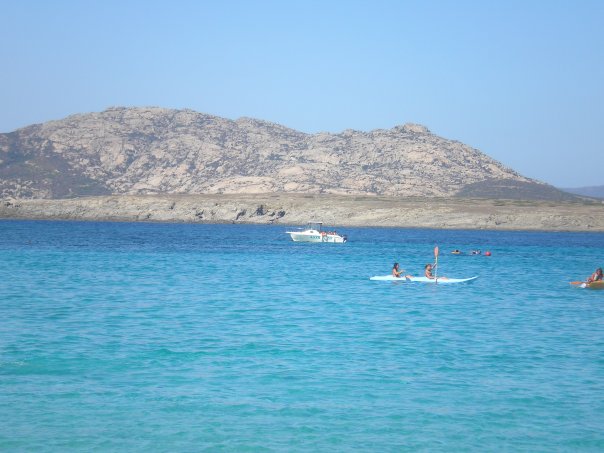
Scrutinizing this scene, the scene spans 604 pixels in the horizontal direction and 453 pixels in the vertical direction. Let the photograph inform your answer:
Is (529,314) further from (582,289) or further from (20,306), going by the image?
(20,306)

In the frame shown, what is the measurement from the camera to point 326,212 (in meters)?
170

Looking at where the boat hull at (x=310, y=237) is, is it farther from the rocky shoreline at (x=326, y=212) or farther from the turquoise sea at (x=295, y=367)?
the turquoise sea at (x=295, y=367)

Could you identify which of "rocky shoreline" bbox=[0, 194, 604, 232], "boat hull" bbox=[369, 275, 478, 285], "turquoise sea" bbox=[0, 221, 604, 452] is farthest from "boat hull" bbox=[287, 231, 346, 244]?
"turquoise sea" bbox=[0, 221, 604, 452]

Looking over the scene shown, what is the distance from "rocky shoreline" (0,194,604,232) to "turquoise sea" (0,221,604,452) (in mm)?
118179

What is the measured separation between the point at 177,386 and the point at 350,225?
493ft

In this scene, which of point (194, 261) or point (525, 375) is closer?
point (525, 375)

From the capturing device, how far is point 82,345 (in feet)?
83.3

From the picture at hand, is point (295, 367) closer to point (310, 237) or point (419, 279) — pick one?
point (419, 279)

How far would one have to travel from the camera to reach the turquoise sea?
55.1ft

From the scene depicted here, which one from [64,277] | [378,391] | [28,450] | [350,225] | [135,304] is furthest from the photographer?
[350,225]

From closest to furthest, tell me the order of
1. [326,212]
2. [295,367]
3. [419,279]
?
[295,367] < [419,279] < [326,212]

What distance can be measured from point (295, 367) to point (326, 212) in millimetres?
147769

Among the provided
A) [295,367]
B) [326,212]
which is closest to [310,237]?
[326,212]

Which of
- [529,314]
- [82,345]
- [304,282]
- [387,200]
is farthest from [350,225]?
[82,345]
